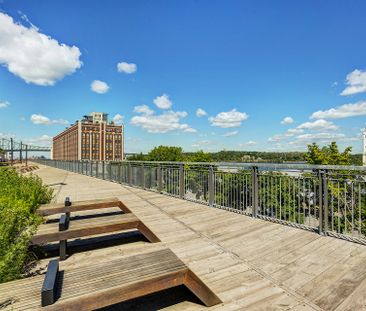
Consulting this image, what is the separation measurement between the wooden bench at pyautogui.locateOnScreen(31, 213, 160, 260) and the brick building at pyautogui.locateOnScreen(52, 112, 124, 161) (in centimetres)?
11067

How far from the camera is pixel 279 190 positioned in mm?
5781

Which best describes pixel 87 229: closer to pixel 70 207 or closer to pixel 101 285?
pixel 70 207

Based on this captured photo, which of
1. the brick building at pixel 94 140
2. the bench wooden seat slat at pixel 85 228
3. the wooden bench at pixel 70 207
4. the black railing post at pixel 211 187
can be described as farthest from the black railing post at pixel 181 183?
the brick building at pixel 94 140

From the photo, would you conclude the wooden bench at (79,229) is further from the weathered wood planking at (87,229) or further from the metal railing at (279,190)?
the metal railing at (279,190)

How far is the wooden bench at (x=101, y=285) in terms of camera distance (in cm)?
174

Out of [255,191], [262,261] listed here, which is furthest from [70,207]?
[255,191]

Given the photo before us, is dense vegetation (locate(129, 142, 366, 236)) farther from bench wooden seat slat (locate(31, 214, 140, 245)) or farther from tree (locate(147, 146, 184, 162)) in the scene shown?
tree (locate(147, 146, 184, 162))

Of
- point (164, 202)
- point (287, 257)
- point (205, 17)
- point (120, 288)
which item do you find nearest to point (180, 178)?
point (164, 202)

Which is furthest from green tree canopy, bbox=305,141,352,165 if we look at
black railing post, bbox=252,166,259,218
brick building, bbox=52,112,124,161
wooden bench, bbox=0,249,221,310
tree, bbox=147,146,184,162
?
brick building, bbox=52,112,124,161

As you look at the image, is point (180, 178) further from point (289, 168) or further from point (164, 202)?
point (289, 168)

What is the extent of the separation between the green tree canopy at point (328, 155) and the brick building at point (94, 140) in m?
95.7

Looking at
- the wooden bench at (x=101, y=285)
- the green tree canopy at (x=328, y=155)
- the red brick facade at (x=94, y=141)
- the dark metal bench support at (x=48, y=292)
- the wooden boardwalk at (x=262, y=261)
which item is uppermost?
the red brick facade at (x=94, y=141)

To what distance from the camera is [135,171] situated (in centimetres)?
1258

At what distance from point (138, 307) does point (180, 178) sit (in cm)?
629
